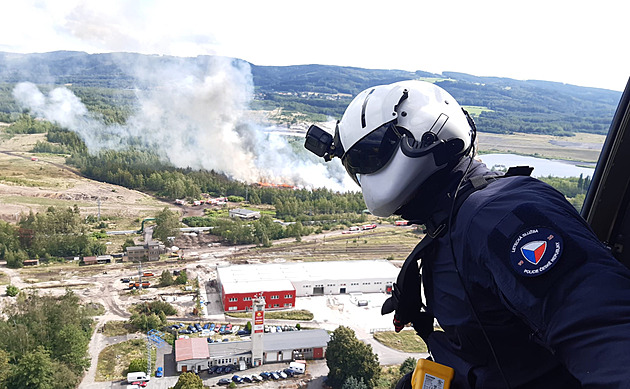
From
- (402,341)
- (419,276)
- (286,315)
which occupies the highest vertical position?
(419,276)

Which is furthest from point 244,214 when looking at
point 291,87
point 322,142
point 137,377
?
point 291,87

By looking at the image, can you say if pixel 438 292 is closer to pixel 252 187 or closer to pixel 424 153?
pixel 424 153

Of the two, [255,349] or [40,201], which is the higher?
[40,201]

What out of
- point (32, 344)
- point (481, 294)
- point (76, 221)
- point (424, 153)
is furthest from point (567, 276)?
point (76, 221)

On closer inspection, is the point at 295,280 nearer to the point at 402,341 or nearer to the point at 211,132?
the point at 402,341

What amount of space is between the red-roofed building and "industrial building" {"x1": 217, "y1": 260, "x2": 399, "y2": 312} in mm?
1850

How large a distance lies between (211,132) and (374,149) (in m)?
22.5

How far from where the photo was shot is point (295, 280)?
9.95 m

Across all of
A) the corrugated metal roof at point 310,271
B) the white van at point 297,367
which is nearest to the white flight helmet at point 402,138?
the white van at point 297,367

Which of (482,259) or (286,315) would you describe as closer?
(482,259)

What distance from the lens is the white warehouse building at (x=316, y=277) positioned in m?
9.91

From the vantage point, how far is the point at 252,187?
2025 centimetres

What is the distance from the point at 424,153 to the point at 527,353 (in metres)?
0.27

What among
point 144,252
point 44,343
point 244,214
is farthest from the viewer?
point 244,214
